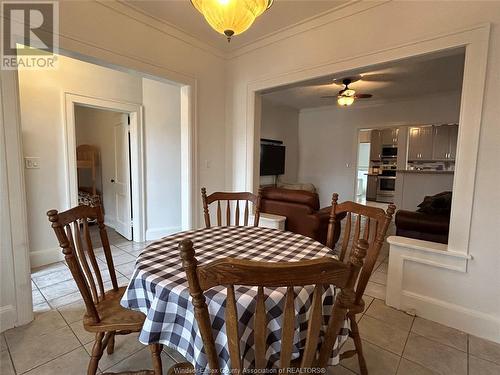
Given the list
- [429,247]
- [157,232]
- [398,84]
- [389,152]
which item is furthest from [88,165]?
[389,152]

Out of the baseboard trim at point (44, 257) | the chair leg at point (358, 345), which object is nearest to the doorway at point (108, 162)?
the baseboard trim at point (44, 257)

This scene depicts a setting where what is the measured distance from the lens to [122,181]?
13.0 feet

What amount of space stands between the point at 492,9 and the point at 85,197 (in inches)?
216

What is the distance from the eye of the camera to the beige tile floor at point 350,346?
4.99 ft

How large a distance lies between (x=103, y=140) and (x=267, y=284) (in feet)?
16.0

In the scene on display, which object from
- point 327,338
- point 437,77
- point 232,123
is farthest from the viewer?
point 437,77

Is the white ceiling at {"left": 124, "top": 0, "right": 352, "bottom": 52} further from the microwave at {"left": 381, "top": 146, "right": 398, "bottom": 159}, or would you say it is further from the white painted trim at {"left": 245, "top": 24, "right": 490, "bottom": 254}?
the microwave at {"left": 381, "top": 146, "right": 398, "bottom": 159}

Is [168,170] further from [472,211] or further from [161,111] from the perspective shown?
[472,211]

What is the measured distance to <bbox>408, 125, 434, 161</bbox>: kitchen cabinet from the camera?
545 cm

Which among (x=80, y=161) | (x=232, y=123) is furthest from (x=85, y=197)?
(x=232, y=123)

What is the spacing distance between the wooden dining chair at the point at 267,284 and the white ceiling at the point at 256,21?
7.69 feet

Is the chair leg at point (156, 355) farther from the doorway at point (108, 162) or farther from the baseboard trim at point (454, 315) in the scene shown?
the doorway at point (108, 162)

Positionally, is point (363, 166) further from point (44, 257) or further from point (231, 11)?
point (44, 257)

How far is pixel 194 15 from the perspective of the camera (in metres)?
2.40
